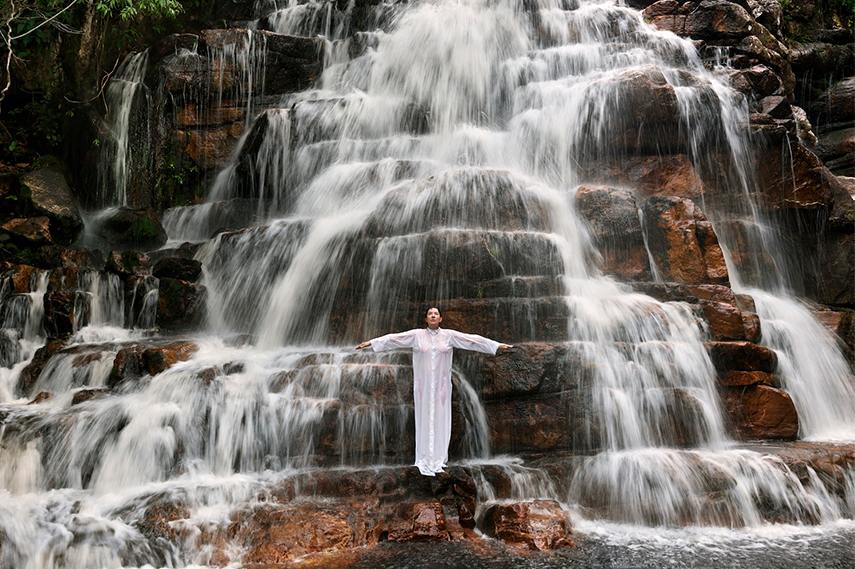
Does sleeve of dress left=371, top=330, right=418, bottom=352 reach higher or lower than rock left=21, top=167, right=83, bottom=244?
lower

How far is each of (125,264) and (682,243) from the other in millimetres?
9773

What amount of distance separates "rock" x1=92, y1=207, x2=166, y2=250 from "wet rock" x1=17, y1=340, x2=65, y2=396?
401 centimetres

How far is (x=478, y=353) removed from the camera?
7941mm

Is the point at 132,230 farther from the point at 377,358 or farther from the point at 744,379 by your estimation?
the point at 744,379

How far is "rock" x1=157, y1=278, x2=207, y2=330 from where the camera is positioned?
36.9 feet

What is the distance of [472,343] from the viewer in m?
7.38

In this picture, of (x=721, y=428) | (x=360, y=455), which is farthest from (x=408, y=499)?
(x=721, y=428)

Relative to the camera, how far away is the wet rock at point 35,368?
9484 millimetres

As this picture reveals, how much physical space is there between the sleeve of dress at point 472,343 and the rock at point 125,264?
7.08 m

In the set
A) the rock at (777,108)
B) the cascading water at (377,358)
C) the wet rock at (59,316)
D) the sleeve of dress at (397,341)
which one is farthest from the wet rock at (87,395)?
the rock at (777,108)

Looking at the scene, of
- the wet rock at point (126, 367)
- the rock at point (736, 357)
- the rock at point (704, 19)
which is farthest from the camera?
the rock at point (704, 19)

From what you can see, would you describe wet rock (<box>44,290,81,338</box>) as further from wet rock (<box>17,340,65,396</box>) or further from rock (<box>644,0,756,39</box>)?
rock (<box>644,0,756,39</box>)

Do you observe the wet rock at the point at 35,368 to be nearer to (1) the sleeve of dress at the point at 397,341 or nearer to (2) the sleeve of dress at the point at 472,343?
(1) the sleeve of dress at the point at 397,341

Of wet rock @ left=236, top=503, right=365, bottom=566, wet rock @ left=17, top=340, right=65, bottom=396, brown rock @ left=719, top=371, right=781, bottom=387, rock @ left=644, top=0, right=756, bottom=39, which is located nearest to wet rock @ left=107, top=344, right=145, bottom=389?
wet rock @ left=17, top=340, right=65, bottom=396
